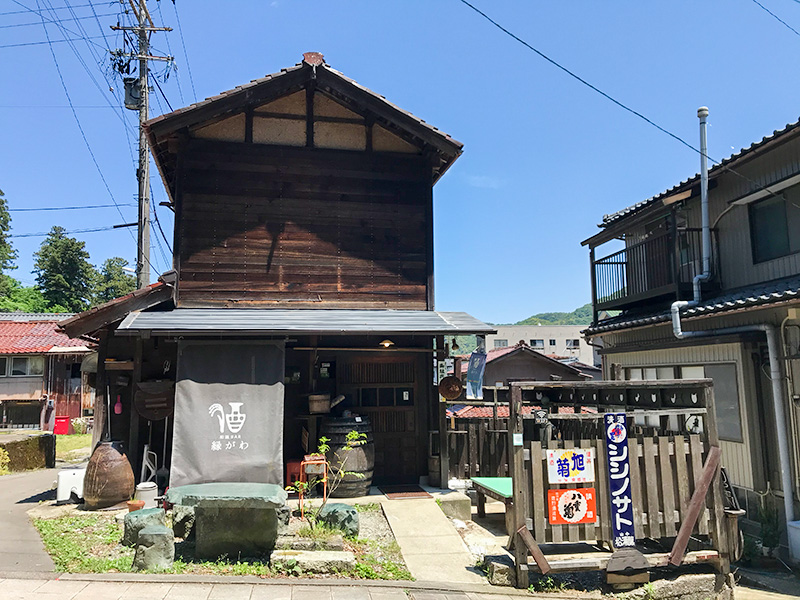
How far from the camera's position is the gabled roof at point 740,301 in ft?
26.3

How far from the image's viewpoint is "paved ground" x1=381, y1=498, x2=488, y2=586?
6312 mm

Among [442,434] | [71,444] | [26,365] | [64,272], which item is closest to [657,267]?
[442,434]

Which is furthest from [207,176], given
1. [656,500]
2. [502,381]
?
[502,381]

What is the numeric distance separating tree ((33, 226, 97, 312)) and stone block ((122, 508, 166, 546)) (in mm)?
37454

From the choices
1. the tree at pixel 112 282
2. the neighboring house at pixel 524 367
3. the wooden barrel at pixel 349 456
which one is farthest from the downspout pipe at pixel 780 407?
the tree at pixel 112 282

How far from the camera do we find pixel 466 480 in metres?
11.2

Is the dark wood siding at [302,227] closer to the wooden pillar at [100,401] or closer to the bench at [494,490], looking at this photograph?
the wooden pillar at [100,401]

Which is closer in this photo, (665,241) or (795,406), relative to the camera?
(795,406)

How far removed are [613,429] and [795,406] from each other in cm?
430

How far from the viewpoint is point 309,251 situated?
33.9 ft

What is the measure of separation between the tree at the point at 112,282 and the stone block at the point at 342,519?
3760 cm

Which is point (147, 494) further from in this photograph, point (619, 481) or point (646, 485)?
point (646, 485)

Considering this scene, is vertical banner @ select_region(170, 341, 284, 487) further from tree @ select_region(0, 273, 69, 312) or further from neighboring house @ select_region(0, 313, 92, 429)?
tree @ select_region(0, 273, 69, 312)

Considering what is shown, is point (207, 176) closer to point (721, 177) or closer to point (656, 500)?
point (656, 500)
